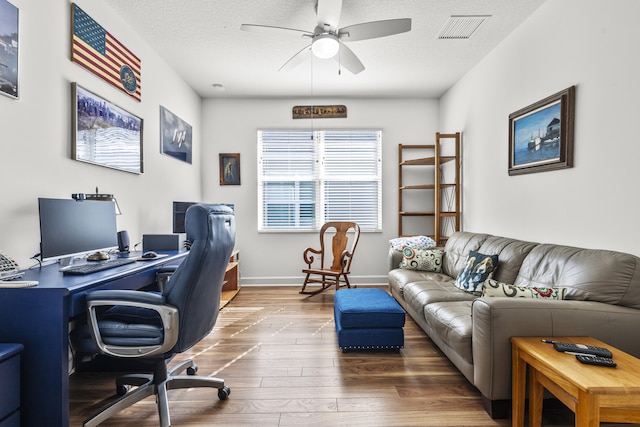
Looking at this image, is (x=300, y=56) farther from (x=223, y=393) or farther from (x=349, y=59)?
(x=223, y=393)

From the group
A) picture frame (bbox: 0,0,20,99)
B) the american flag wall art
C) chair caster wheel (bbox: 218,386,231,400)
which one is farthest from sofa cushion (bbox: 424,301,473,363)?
the american flag wall art

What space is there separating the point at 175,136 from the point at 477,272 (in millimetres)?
3616

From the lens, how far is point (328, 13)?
96.0 inches

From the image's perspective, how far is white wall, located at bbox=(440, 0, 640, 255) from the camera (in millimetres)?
1977

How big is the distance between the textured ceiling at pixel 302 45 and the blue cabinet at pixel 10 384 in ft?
8.48

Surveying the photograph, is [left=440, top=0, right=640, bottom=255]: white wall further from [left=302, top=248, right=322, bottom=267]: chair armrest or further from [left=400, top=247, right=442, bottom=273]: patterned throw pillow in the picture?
[left=302, top=248, right=322, bottom=267]: chair armrest

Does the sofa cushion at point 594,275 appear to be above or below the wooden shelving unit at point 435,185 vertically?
below

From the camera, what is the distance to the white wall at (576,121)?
198 centimetres

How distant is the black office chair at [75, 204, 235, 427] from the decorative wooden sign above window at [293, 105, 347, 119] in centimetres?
348

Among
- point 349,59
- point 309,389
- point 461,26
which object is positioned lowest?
point 309,389

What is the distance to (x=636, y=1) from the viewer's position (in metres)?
1.90

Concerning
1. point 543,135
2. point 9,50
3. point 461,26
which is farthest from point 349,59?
point 9,50

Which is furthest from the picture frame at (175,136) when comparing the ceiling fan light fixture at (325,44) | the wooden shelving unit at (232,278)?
the ceiling fan light fixture at (325,44)

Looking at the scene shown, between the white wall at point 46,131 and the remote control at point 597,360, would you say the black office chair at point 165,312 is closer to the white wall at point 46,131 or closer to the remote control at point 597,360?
the white wall at point 46,131
